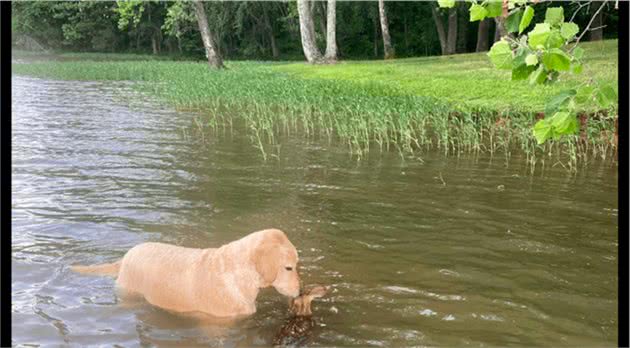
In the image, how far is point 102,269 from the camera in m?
5.30

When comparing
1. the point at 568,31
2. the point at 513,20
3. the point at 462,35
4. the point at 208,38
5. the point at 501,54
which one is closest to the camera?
the point at 568,31

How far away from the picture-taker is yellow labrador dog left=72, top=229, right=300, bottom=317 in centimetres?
427

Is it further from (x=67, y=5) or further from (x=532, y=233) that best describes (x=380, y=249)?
(x=67, y=5)

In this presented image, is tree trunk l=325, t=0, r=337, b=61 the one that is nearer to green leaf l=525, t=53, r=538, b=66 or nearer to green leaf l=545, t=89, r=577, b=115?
green leaf l=545, t=89, r=577, b=115

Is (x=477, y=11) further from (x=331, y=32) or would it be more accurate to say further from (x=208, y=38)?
(x=208, y=38)

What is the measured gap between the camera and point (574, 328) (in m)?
4.57

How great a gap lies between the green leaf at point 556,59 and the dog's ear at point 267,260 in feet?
7.03

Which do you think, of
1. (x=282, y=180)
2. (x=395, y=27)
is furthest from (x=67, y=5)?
(x=282, y=180)

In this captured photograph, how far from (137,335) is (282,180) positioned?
A: 5.03 m

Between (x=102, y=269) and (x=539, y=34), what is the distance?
4.01 m

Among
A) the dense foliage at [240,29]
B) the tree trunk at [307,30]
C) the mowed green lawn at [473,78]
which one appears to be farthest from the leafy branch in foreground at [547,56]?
the dense foliage at [240,29]

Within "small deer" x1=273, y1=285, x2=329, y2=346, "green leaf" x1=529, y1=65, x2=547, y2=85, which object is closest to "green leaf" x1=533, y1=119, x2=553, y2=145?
"green leaf" x1=529, y1=65, x2=547, y2=85

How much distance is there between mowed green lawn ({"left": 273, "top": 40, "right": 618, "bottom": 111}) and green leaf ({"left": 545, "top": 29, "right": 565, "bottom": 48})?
9.72m

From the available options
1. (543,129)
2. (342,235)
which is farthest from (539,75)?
(342,235)
